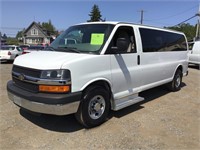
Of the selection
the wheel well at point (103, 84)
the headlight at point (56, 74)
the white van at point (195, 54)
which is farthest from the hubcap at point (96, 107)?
the white van at point (195, 54)

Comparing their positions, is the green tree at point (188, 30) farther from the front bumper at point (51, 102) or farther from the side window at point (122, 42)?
the front bumper at point (51, 102)

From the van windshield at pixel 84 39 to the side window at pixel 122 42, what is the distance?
0.19 metres

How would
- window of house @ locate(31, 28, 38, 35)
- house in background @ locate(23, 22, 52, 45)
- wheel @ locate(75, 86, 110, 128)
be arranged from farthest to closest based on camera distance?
window of house @ locate(31, 28, 38, 35), house in background @ locate(23, 22, 52, 45), wheel @ locate(75, 86, 110, 128)

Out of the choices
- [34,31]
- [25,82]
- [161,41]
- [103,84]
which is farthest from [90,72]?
[34,31]

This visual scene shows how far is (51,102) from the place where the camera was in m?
3.48

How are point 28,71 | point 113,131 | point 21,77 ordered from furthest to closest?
point 113,131 < point 21,77 < point 28,71

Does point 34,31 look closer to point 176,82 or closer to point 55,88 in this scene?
point 176,82

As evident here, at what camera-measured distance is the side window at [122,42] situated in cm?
431

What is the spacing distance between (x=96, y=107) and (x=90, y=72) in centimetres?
77

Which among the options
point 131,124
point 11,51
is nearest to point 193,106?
point 131,124

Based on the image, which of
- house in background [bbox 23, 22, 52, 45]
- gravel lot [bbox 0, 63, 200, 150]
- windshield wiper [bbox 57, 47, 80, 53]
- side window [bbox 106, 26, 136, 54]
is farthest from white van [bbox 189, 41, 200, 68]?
house in background [bbox 23, 22, 52, 45]

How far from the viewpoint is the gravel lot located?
355cm

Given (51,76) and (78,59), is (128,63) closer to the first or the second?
(78,59)

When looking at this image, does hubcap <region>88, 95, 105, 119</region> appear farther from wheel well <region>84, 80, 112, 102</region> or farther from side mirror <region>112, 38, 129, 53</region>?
side mirror <region>112, 38, 129, 53</region>
